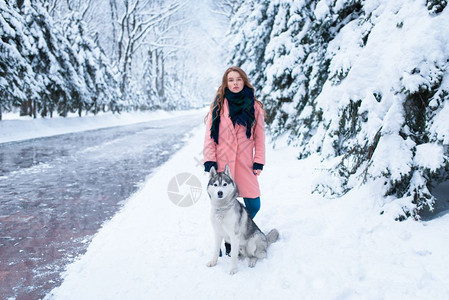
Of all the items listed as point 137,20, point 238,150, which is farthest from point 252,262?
point 137,20

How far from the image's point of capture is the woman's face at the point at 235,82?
11.1ft

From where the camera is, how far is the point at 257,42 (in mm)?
11039

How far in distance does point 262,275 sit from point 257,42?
963 centimetres

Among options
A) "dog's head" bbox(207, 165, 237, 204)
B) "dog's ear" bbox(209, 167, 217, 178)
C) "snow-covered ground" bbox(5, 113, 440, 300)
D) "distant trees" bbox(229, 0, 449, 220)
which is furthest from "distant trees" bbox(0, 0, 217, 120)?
"distant trees" bbox(229, 0, 449, 220)

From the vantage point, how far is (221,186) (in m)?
3.07

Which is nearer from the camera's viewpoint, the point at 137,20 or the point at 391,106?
the point at 391,106

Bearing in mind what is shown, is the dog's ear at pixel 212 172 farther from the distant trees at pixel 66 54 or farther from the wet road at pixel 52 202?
the distant trees at pixel 66 54

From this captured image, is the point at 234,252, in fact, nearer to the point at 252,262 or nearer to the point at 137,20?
the point at 252,262

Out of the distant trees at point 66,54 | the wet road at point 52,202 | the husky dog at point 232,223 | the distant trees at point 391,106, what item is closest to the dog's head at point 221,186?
the husky dog at point 232,223

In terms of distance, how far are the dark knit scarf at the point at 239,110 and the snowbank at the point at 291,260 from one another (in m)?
1.56

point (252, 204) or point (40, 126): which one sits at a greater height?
point (252, 204)

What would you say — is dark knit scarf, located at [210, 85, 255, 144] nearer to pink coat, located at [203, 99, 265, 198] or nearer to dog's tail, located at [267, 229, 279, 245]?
pink coat, located at [203, 99, 265, 198]

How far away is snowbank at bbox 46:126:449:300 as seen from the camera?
9.13 feet

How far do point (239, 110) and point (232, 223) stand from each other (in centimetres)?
131
